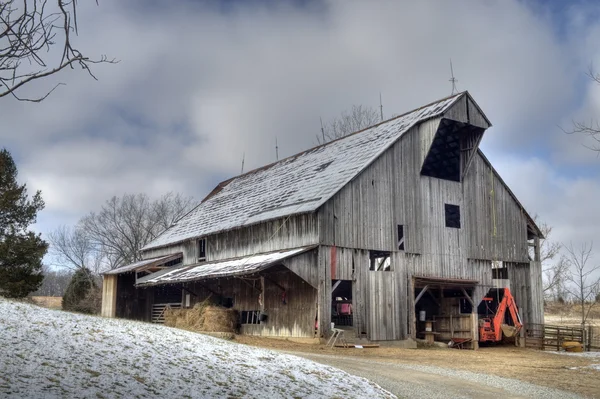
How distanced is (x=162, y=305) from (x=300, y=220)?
15.0m

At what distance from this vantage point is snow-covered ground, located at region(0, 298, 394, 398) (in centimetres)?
860

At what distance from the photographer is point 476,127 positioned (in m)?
29.0

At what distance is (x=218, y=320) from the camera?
1023 inches

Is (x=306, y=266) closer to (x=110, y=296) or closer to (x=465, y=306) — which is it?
(x=465, y=306)

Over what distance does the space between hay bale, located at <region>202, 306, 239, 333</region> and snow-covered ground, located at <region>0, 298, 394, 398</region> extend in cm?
1115

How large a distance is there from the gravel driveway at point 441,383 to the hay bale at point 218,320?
32.8ft

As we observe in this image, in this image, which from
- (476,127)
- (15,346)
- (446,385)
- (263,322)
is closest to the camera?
(15,346)

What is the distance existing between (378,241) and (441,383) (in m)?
12.0

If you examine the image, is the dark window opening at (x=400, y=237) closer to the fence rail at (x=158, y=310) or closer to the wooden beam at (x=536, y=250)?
the wooden beam at (x=536, y=250)

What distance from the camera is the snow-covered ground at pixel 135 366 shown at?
8602 mm

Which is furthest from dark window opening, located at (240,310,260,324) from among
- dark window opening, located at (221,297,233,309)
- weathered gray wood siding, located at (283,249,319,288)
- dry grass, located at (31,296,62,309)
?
dry grass, located at (31,296,62,309)

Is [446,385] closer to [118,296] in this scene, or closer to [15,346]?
[15,346]

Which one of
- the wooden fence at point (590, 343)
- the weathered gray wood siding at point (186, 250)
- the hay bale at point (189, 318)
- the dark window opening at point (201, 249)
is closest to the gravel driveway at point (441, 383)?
the hay bale at point (189, 318)

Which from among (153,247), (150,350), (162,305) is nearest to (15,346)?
(150,350)
